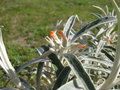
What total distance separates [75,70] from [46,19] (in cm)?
415

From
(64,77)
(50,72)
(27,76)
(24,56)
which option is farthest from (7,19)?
(64,77)

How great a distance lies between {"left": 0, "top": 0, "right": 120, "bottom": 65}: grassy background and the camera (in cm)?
388

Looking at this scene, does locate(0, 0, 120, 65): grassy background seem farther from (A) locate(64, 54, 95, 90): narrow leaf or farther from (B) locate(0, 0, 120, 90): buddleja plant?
(A) locate(64, 54, 95, 90): narrow leaf

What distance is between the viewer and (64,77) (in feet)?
3.49

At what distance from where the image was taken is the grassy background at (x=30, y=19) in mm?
3885

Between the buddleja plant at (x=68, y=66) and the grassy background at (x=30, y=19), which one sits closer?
the buddleja plant at (x=68, y=66)

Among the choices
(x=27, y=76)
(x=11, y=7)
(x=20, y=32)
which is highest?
(x=11, y=7)

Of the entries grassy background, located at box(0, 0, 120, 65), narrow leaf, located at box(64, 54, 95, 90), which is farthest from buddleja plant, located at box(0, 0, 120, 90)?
grassy background, located at box(0, 0, 120, 65)

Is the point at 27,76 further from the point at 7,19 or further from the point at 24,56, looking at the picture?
the point at 7,19

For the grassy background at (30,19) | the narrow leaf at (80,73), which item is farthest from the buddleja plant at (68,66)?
the grassy background at (30,19)

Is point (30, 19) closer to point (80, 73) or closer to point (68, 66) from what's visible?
point (68, 66)

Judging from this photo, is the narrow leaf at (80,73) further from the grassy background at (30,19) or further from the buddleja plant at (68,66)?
the grassy background at (30,19)

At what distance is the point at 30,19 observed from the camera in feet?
16.6

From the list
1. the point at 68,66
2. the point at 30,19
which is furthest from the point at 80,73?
the point at 30,19
